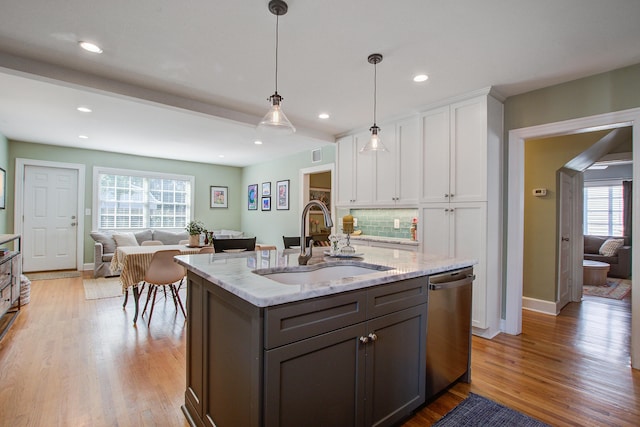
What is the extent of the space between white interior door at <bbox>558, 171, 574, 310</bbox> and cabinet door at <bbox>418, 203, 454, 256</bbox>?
65.3 inches

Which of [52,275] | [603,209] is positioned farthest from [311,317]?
[603,209]

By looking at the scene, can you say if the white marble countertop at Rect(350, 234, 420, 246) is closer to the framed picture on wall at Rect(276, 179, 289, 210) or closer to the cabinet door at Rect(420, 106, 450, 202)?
the cabinet door at Rect(420, 106, 450, 202)

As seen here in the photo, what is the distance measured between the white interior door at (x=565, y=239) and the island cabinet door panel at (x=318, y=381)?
12.0ft

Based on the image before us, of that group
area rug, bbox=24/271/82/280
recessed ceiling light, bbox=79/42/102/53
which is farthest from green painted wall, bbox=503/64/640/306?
area rug, bbox=24/271/82/280

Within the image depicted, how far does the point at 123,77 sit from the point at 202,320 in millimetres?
2540

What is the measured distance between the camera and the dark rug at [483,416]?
177cm

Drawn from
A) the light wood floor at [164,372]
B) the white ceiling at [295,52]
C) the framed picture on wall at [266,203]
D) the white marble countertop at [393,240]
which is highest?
the white ceiling at [295,52]

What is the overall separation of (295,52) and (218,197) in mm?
6091

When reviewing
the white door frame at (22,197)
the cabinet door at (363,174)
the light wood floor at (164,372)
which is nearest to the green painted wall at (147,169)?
the white door frame at (22,197)

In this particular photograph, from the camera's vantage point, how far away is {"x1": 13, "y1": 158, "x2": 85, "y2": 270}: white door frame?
218 inches

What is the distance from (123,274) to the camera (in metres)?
3.52

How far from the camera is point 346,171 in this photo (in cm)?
475

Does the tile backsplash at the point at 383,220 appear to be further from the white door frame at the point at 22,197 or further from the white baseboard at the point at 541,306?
the white door frame at the point at 22,197

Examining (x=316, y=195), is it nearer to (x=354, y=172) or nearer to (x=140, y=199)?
(x=354, y=172)
